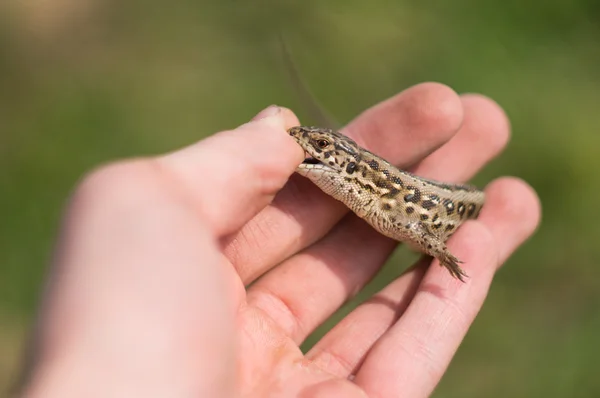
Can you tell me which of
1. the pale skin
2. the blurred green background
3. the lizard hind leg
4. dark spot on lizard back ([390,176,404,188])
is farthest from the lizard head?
the blurred green background

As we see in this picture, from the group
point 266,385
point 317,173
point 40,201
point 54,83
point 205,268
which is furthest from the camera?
point 54,83

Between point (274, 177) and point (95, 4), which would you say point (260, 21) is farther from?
point (274, 177)

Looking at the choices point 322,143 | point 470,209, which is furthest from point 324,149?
point 470,209

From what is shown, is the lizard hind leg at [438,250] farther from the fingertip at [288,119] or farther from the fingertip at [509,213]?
the fingertip at [288,119]

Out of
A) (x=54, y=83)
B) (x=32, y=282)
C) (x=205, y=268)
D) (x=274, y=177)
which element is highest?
(x=274, y=177)

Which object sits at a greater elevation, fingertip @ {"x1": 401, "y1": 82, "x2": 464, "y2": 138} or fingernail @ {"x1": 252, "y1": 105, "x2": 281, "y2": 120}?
fingertip @ {"x1": 401, "y1": 82, "x2": 464, "y2": 138}

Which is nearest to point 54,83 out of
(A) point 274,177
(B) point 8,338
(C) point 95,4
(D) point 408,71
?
(C) point 95,4

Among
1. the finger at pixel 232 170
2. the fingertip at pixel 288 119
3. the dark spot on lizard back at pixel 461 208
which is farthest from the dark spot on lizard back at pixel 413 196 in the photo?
the finger at pixel 232 170

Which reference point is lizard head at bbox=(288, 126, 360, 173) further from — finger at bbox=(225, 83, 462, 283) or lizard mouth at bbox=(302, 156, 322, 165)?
finger at bbox=(225, 83, 462, 283)
